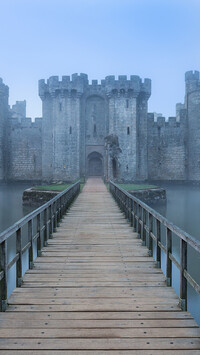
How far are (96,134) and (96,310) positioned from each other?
27.7 metres

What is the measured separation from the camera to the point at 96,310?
3.07m

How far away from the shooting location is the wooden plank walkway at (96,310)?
96.8 inches

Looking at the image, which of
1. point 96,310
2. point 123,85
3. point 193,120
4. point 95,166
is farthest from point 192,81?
point 96,310

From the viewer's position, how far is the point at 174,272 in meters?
7.08

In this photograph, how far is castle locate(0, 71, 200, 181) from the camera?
28.5 m

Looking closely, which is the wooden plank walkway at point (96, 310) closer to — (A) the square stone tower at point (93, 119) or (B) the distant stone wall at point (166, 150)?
(A) the square stone tower at point (93, 119)

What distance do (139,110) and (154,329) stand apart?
92.9 ft

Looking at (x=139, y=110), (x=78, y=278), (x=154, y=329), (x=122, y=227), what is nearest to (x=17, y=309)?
(x=78, y=278)

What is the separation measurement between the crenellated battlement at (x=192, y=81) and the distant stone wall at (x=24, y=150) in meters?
16.6

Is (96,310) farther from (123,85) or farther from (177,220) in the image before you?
(123,85)

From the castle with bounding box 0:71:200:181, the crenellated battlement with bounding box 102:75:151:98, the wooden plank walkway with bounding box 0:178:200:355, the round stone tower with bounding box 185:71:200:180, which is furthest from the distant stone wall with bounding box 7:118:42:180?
the wooden plank walkway with bounding box 0:178:200:355

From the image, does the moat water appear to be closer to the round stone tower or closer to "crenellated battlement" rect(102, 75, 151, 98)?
the round stone tower

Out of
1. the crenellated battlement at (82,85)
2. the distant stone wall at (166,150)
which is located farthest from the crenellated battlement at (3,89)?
the distant stone wall at (166,150)

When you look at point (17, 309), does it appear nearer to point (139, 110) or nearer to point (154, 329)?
point (154, 329)
